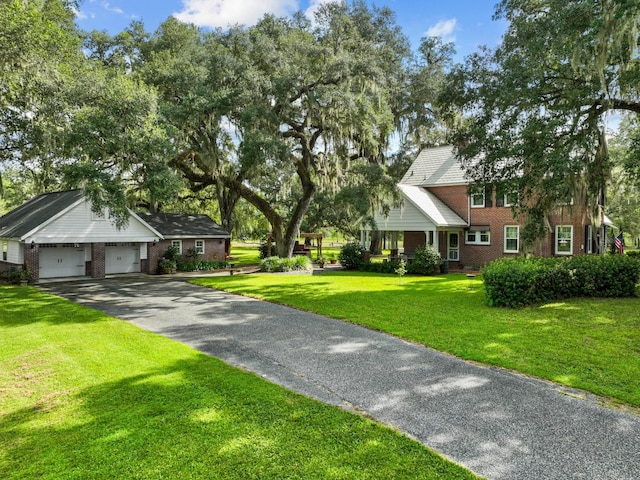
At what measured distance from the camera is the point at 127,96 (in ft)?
39.4

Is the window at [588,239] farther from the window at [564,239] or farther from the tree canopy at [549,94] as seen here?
the tree canopy at [549,94]

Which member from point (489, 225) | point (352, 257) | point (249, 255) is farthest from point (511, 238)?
point (249, 255)

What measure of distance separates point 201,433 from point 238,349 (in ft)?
11.2

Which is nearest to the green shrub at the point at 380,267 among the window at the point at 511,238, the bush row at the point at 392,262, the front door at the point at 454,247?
the bush row at the point at 392,262

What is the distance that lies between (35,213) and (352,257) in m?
18.0

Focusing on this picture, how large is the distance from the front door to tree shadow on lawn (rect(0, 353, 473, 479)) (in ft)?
71.4

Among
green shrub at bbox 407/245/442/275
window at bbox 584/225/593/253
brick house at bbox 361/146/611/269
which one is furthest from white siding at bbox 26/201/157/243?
window at bbox 584/225/593/253

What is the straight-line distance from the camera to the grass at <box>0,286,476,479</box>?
3.94 meters

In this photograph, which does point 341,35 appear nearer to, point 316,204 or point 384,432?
A: point 316,204

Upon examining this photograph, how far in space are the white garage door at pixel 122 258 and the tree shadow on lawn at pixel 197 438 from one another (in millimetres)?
18778

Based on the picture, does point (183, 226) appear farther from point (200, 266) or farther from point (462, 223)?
point (462, 223)

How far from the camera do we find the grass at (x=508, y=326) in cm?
666

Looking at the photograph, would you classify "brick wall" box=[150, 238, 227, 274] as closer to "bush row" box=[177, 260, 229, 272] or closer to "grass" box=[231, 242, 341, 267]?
"bush row" box=[177, 260, 229, 272]

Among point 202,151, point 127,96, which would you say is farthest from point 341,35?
point 127,96
